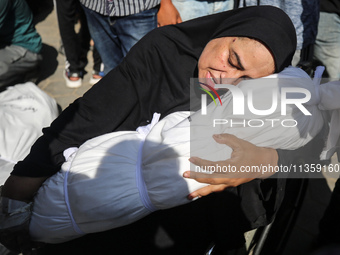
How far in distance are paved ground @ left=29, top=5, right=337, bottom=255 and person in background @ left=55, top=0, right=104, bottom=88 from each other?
113 millimetres

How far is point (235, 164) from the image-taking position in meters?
1.44

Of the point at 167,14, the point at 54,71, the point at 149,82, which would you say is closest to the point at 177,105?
the point at 149,82

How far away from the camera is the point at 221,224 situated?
1.49 m

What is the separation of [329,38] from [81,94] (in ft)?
8.50

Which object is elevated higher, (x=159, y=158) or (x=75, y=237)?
(x=159, y=158)

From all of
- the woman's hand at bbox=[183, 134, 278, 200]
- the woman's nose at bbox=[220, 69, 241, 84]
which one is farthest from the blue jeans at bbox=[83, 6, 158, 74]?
the woman's hand at bbox=[183, 134, 278, 200]

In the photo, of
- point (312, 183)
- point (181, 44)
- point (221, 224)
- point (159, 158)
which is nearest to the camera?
point (159, 158)

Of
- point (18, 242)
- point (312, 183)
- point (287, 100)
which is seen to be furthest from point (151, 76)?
point (312, 183)

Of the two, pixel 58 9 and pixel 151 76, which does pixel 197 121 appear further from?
pixel 58 9

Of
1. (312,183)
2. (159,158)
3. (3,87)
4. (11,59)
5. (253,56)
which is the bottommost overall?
(312,183)

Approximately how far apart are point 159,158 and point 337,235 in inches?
54.5

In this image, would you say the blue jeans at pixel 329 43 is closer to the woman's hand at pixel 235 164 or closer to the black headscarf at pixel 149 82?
the black headscarf at pixel 149 82

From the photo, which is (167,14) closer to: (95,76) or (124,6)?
(124,6)

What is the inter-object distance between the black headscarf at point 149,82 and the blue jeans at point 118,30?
0.93 m
